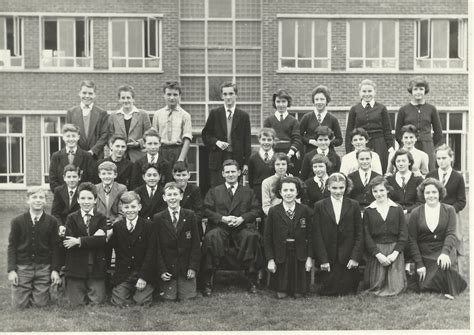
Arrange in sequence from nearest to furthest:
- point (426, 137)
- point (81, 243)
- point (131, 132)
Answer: point (81, 243) < point (131, 132) < point (426, 137)

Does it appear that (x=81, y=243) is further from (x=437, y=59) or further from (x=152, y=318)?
(x=437, y=59)

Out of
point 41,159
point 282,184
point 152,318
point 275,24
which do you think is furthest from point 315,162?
point 41,159

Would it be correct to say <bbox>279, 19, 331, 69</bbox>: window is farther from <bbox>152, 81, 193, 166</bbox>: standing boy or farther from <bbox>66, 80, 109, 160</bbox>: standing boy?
<bbox>66, 80, 109, 160</bbox>: standing boy

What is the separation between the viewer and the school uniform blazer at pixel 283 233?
5.79m

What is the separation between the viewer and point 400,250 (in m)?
5.75

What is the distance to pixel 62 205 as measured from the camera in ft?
19.7

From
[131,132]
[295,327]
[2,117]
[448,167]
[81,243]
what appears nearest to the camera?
[295,327]

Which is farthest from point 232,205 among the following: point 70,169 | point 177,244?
point 70,169

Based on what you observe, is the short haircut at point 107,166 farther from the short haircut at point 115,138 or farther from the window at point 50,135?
the window at point 50,135

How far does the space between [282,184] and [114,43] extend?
1140 cm

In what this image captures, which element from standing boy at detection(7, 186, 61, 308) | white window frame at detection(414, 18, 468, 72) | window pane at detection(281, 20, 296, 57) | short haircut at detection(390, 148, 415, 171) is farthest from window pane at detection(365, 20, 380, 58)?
standing boy at detection(7, 186, 61, 308)

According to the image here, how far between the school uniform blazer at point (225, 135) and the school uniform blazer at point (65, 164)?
4.82ft

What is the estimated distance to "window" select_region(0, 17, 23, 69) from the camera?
51.4 ft

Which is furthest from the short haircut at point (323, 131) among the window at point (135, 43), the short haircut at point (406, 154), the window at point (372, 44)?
the window at point (135, 43)
